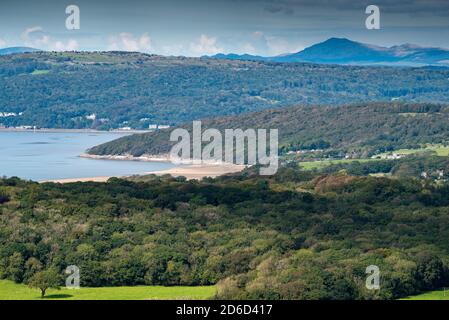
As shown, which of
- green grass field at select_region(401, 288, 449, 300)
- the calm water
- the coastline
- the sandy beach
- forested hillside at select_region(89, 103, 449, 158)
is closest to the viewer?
green grass field at select_region(401, 288, 449, 300)

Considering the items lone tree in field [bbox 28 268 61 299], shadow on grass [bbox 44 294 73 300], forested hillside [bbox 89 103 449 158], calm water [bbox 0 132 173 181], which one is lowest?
calm water [bbox 0 132 173 181]

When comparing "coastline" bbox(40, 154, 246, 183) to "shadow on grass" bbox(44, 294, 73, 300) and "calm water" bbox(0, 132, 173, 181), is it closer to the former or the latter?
"calm water" bbox(0, 132, 173, 181)

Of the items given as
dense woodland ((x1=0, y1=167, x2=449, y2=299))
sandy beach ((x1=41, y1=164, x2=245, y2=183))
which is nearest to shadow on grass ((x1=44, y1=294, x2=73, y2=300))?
dense woodland ((x1=0, y1=167, x2=449, y2=299))

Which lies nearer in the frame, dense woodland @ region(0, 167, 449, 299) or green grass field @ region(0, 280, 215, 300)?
green grass field @ region(0, 280, 215, 300)

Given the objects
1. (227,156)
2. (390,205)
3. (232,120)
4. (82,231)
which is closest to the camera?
(82,231)

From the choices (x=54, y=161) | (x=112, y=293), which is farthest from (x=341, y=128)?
(x=112, y=293)
